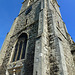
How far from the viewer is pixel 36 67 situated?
386cm

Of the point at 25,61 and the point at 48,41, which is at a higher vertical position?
the point at 48,41

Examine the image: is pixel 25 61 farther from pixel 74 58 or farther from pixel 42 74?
pixel 74 58

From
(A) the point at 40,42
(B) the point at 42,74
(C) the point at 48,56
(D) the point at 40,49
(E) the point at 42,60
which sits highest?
(A) the point at 40,42

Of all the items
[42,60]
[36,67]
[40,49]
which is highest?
[40,49]

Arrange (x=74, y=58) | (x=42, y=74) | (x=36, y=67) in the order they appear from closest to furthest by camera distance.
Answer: (x=42, y=74) → (x=36, y=67) → (x=74, y=58)

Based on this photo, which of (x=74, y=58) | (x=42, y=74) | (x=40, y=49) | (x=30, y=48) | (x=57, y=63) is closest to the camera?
(x=42, y=74)

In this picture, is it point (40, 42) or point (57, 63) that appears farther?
point (40, 42)

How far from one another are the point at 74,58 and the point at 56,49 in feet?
12.4

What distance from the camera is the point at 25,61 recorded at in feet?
18.1

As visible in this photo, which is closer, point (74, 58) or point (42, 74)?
point (42, 74)

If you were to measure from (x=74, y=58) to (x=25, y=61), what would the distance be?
491 centimetres

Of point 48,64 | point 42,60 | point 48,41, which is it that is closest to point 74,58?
point 48,41

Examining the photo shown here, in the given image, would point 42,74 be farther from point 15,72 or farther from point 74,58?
point 74,58

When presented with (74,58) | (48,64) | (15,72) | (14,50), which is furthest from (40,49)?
(74,58)
